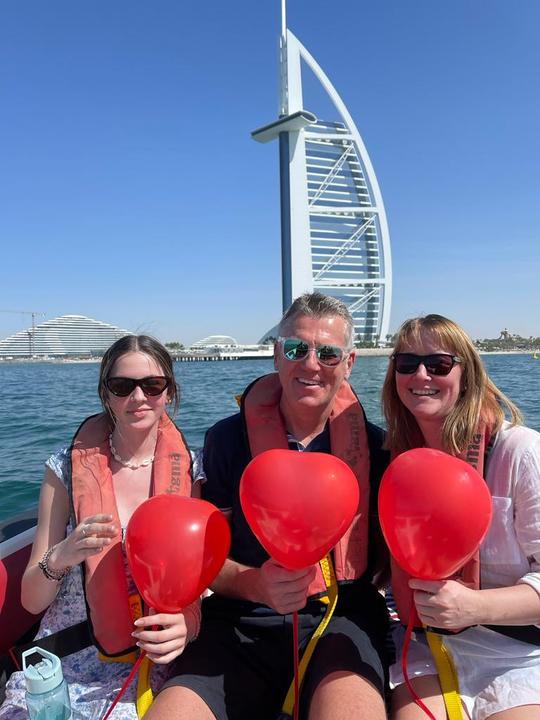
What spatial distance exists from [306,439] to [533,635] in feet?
2.79

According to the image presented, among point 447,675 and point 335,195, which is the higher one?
point 335,195

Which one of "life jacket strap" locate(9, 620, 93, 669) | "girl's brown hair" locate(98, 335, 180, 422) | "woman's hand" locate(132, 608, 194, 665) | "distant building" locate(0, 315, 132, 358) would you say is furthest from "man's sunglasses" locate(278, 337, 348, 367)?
"distant building" locate(0, 315, 132, 358)

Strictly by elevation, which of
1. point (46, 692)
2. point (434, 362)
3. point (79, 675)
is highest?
point (434, 362)

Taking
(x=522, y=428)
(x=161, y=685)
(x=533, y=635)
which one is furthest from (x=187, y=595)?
(x=522, y=428)

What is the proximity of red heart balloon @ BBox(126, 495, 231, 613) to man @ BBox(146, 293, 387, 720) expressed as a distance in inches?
7.0

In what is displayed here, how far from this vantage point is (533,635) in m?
1.40

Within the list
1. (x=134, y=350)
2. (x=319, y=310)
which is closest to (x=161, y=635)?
(x=134, y=350)

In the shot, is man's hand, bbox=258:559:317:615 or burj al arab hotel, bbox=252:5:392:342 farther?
burj al arab hotel, bbox=252:5:392:342

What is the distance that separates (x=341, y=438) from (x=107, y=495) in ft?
2.57

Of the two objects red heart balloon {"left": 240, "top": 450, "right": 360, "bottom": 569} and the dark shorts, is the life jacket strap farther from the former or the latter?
red heart balloon {"left": 240, "top": 450, "right": 360, "bottom": 569}

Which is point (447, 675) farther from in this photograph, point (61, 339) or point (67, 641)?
point (61, 339)

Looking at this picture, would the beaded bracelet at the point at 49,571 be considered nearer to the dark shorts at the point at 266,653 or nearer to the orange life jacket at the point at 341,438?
the dark shorts at the point at 266,653

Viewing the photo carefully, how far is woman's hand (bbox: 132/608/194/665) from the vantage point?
1315 millimetres

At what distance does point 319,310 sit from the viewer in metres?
1.73
